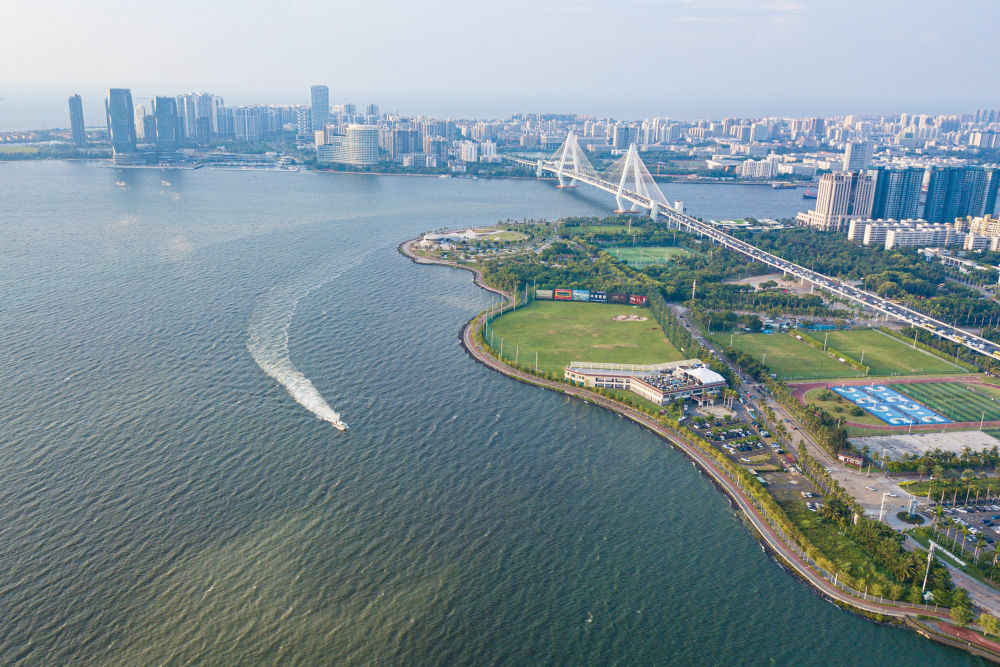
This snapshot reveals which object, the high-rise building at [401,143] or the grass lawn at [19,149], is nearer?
the grass lawn at [19,149]

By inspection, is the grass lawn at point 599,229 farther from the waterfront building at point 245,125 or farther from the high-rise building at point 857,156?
the waterfront building at point 245,125

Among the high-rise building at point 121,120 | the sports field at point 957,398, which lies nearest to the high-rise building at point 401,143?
the high-rise building at point 121,120

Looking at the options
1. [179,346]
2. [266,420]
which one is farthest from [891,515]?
[179,346]

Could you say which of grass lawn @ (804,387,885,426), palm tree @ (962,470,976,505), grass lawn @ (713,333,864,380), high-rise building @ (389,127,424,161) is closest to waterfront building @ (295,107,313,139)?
high-rise building @ (389,127,424,161)

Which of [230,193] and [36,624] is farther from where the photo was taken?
[230,193]

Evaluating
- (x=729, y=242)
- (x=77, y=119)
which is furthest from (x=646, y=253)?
(x=77, y=119)

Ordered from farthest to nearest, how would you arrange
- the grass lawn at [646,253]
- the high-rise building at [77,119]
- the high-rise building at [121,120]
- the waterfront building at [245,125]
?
the waterfront building at [245,125]
the high-rise building at [77,119]
the high-rise building at [121,120]
the grass lawn at [646,253]

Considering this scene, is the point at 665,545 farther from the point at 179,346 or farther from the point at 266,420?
the point at 179,346
